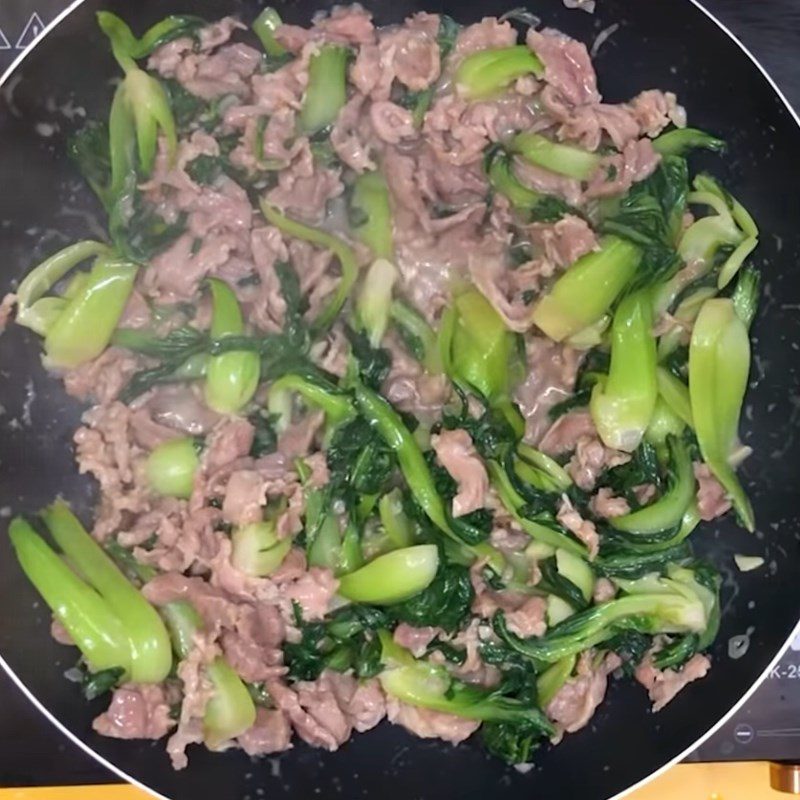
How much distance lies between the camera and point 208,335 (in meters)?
1.43

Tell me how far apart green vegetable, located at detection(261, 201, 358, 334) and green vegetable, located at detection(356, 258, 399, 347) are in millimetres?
25

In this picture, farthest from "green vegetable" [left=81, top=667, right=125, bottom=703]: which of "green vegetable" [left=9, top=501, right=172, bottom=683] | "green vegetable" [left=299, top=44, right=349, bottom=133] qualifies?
"green vegetable" [left=299, top=44, right=349, bottom=133]

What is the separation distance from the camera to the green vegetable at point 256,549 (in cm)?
135

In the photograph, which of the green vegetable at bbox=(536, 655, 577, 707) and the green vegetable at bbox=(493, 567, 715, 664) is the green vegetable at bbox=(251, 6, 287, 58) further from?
the green vegetable at bbox=(536, 655, 577, 707)

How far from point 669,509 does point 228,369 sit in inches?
27.1

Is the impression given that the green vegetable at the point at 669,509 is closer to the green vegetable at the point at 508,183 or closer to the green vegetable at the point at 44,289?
the green vegetable at the point at 508,183

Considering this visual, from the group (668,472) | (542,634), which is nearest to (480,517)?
(542,634)

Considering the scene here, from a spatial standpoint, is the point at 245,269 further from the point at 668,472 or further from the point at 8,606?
the point at 668,472

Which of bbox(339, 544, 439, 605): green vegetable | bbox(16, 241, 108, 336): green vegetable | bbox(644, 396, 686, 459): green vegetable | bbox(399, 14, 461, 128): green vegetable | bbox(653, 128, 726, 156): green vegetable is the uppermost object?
bbox(399, 14, 461, 128): green vegetable

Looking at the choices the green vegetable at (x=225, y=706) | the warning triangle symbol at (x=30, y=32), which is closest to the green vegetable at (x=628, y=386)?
the green vegetable at (x=225, y=706)

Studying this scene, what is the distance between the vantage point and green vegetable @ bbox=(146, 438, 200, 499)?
140 cm

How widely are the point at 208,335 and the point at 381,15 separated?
570 millimetres

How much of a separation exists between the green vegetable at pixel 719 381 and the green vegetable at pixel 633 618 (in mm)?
143

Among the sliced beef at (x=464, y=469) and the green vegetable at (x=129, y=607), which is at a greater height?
the sliced beef at (x=464, y=469)
